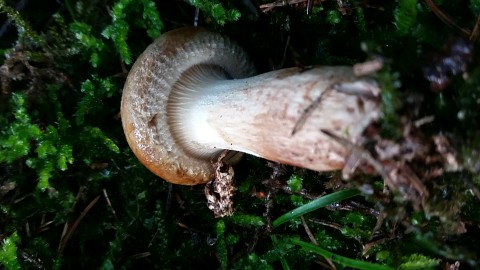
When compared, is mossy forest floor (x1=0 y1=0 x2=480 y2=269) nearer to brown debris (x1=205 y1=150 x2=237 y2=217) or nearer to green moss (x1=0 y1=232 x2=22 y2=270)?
green moss (x1=0 y1=232 x2=22 y2=270)

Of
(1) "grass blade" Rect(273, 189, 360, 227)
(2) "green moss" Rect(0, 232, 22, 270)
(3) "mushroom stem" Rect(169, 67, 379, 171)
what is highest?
(3) "mushroom stem" Rect(169, 67, 379, 171)

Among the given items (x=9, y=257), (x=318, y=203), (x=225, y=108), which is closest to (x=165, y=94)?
(x=225, y=108)

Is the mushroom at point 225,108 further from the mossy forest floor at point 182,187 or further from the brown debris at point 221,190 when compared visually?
the mossy forest floor at point 182,187

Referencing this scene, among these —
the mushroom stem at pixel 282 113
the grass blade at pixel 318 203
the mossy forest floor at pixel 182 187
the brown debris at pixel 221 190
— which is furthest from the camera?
the brown debris at pixel 221 190

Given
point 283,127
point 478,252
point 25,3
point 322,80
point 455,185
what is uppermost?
point 25,3

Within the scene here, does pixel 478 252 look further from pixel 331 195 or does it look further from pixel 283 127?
pixel 283 127

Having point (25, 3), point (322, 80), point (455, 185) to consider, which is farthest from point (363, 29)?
point (25, 3)

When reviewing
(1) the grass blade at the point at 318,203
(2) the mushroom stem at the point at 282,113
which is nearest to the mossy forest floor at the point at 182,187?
(1) the grass blade at the point at 318,203

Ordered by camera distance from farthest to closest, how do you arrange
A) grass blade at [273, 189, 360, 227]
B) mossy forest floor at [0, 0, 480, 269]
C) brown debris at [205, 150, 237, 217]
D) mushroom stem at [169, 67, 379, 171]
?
brown debris at [205, 150, 237, 217], grass blade at [273, 189, 360, 227], mossy forest floor at [0, 0, 480, 269], mushroom stem at [169, 67, 379, 171]

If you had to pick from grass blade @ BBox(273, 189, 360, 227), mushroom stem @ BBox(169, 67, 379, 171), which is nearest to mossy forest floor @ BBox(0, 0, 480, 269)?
grass blade @ BBox(273, 189, 360, 227)
